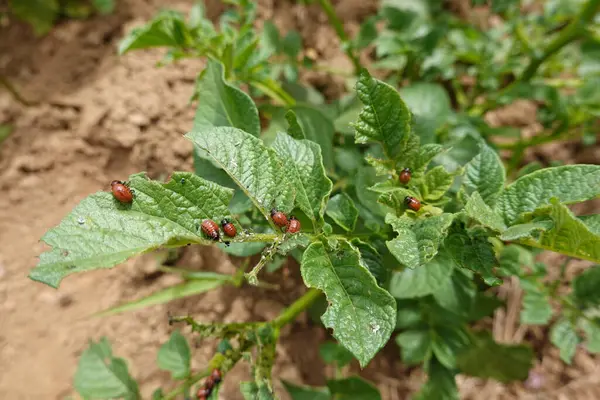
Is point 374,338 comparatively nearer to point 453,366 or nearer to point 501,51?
point 453,366

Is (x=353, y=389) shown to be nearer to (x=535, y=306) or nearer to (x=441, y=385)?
(x=441, y=385)

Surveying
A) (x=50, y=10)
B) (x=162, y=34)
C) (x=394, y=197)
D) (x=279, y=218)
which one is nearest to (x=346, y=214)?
(x=394, y=197)

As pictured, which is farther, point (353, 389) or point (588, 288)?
Answer: point (588, 288)

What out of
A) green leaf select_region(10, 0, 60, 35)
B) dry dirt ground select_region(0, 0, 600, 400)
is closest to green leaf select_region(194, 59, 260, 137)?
dry dirt ground select_region(0, 0, 600, 400)

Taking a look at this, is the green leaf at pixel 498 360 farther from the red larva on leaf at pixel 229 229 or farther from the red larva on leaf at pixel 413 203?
the red larva on leaf at pixel 229 229

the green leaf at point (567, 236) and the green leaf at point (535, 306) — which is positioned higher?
the green leaf at point (567, 236)

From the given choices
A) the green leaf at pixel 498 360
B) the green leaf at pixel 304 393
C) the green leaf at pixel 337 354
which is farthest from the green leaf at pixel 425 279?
the green leaf at pixel 498 360

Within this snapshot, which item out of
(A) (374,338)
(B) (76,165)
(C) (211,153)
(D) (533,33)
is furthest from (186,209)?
(D) (533,33)
